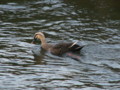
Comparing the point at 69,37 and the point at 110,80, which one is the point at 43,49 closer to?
the point at 69,37

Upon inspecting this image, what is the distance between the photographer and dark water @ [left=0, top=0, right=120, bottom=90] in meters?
11.6

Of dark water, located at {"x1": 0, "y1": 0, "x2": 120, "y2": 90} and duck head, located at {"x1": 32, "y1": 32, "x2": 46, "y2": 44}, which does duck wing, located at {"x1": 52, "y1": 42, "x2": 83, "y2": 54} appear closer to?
dark water, located at {"x1": 0, "y1": 0, "x2": 120, "y2": 90}

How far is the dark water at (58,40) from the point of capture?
38.1 feet

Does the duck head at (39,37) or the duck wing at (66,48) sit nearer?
the duck wing at (66,48)

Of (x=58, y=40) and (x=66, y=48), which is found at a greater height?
(x=58, y=40)

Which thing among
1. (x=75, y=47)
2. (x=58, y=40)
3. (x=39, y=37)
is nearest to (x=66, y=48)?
(x=75, y=47)

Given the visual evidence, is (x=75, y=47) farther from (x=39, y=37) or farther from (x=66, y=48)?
(x=39, y=37)

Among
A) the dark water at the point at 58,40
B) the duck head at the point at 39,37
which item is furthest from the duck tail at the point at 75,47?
the duck head at the point at 39,37

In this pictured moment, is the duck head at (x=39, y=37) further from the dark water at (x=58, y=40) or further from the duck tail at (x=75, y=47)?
the duck tail at (x=75, y=47)

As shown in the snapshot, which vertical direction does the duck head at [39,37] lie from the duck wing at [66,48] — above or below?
above

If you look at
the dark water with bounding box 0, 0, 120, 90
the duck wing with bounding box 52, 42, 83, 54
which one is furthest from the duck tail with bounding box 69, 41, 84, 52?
the dark water with bounding box 0, 0, 120, 90

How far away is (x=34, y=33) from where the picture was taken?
57.3 ft

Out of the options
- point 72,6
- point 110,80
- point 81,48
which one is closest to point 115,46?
point 81,48

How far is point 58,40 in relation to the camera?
643 inches
